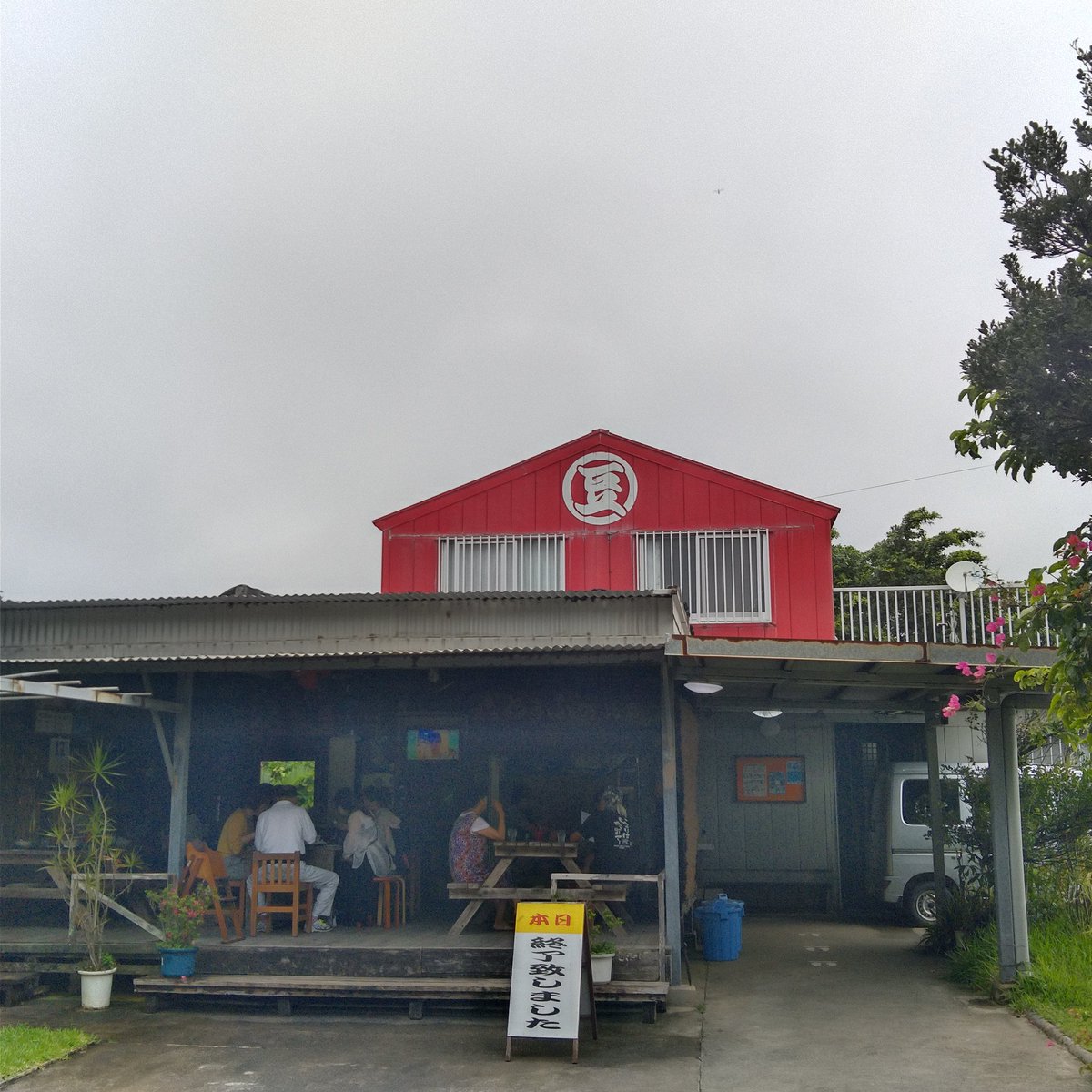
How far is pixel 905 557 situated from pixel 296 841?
830 inches

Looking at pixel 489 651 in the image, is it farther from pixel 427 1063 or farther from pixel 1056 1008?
pixel 1056 1008

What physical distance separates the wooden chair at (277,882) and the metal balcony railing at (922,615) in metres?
7.10

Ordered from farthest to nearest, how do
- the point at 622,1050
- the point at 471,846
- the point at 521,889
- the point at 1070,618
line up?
the point at 471,846, the point at 521,889, the point at 622,1050, the point at 1070,618

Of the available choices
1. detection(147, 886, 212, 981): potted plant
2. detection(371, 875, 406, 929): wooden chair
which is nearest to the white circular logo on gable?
detection(371, 875, 406, 929): wooden chair

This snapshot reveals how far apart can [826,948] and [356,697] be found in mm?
5671

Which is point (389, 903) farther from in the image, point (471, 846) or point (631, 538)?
point (631, 538)

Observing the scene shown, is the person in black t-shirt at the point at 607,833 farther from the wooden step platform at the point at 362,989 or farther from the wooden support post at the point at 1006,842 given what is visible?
the wooden support post at the point at 1006,842

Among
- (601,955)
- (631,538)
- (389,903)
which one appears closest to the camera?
(601,955)

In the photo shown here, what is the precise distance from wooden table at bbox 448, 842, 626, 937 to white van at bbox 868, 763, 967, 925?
588 centimetres

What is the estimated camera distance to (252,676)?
1092cm

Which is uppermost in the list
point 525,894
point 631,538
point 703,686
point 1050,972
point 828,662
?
point 631,538

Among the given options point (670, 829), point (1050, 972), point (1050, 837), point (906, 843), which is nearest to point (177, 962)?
point (670, 829)

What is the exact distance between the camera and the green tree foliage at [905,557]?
88.8 feet

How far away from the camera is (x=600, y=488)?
1783cm
